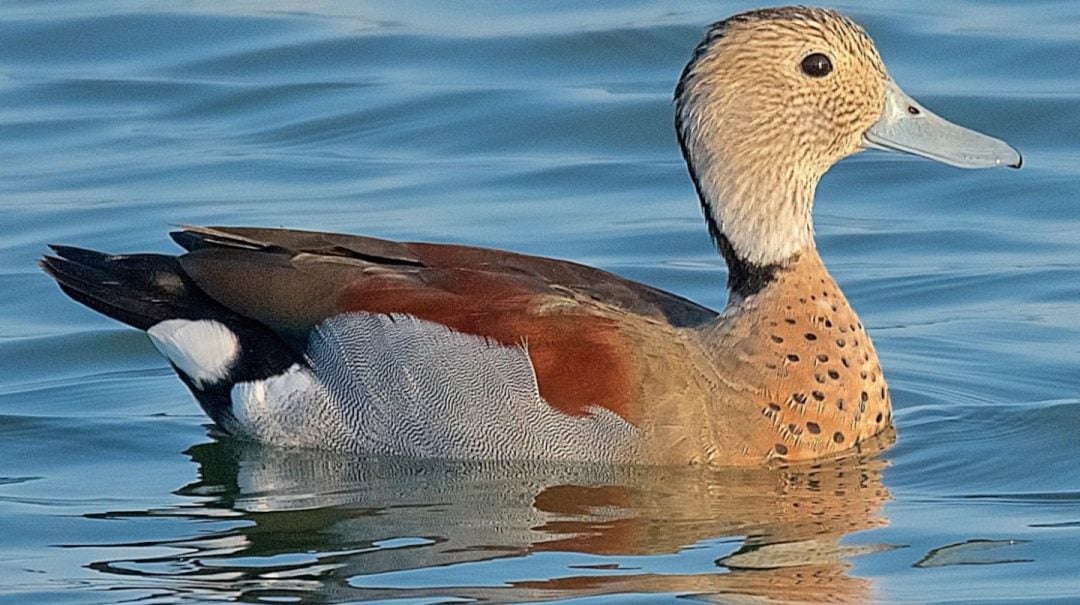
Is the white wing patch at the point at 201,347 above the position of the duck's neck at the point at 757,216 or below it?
below

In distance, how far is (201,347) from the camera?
8.69 metres

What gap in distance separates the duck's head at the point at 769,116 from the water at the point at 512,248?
850 millimetres

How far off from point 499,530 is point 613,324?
920mm

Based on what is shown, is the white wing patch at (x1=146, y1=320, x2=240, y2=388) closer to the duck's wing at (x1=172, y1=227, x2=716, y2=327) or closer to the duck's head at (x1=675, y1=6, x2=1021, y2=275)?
the duck's wing at (x1=172, y1=227, x2=716, y2=327)

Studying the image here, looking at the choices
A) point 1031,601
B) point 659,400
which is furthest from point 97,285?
point 1031,601

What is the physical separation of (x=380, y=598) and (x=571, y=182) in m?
6.10

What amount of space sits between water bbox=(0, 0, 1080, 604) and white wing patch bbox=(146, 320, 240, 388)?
290 mm

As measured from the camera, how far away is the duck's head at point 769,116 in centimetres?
845

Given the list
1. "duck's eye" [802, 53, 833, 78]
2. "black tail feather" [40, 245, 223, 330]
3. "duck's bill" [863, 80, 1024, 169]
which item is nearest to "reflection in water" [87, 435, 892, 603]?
"black tail feather" [40, 245, 223, 330]

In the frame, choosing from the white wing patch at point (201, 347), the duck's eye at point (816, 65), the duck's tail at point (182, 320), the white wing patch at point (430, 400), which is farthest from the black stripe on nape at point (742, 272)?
the white wing patch at point (201, 347)

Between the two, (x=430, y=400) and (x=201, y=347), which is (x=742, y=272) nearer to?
(x=430, y=400)

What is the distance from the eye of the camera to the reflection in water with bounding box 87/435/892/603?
6.93 m

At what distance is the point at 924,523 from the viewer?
7.60m

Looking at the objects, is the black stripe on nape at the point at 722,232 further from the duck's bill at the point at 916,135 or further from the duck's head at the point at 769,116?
the duck's bill at the point at 916,135
